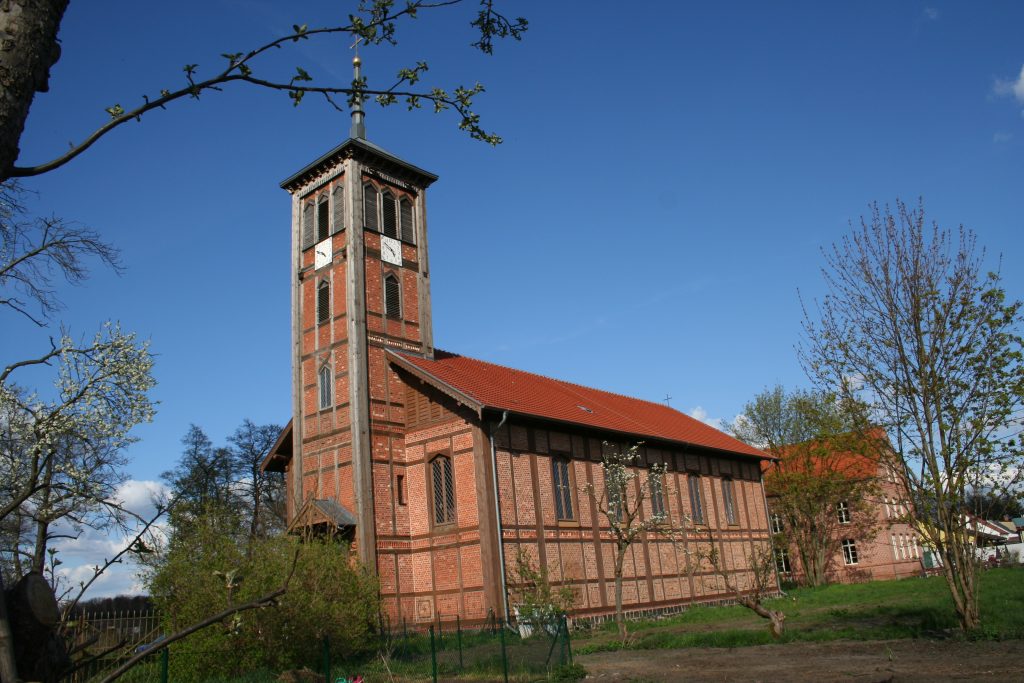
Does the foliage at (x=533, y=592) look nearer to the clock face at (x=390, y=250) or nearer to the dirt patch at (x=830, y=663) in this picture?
the dirt patch at (x=830, y=663)

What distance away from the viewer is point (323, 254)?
2692 cm

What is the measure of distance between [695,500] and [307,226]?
17795 millimetres

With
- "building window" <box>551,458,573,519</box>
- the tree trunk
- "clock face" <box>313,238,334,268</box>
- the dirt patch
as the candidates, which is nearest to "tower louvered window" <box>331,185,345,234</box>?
"clock face" <box>313,238,334,268</box>

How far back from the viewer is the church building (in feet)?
73.8

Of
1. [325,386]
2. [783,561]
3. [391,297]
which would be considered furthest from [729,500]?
[325,386]

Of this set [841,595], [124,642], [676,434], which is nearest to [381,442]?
[676,434]

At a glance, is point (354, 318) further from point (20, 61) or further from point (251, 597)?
point (20, 61)

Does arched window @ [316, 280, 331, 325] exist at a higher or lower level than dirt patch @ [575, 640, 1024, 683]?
higher

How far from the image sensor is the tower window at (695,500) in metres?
30.4

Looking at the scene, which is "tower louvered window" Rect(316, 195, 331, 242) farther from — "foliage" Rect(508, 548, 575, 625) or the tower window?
the tower window

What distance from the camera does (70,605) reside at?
333 centimetres

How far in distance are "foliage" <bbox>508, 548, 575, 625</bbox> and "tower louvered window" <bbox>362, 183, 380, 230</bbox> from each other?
11818 millimetres

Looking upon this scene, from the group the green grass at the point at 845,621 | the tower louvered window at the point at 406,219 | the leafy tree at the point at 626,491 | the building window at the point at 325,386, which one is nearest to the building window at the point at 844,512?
the green grass at the point at 845,621

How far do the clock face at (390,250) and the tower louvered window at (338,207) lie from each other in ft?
4.79
